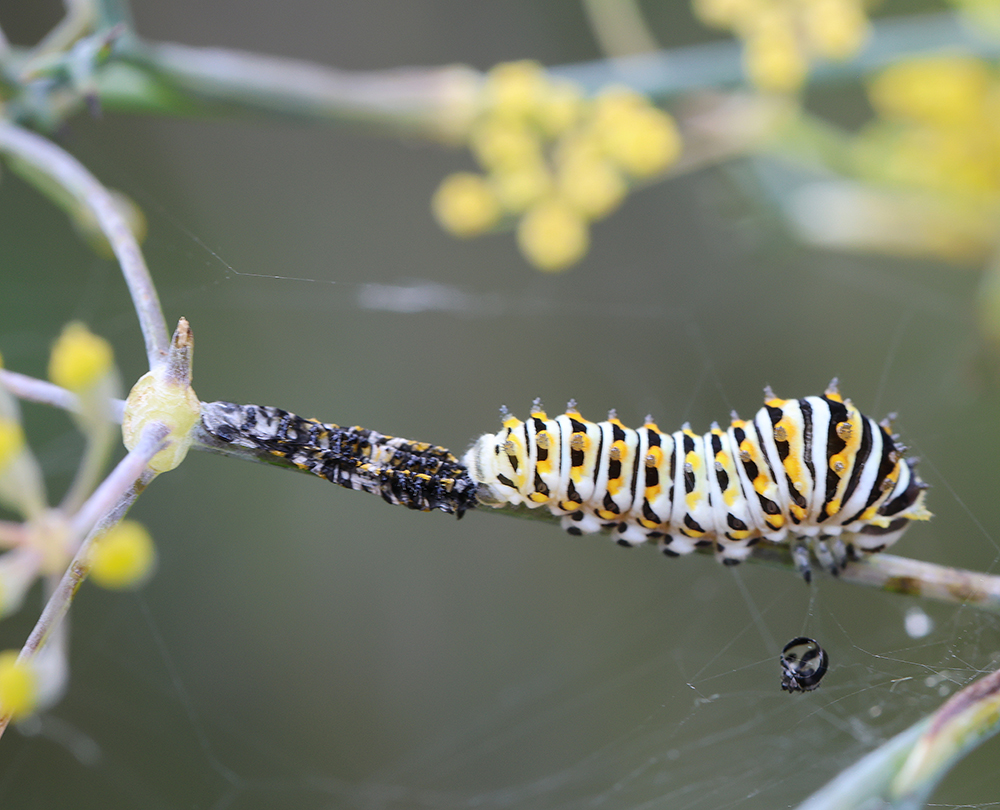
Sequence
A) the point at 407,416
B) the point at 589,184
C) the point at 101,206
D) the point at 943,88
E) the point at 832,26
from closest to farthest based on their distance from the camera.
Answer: the point at 101,206 → the point at 832,26 → the point at 589,184 → the point at 943,88 → the point at 407,416

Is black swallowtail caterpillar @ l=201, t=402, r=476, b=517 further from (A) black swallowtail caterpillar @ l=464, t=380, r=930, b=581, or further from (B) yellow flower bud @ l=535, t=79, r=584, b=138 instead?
(B) yellow flower bud @ l=535, t=79, r=584, b=138

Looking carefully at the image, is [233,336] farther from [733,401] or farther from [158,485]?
[733,401]

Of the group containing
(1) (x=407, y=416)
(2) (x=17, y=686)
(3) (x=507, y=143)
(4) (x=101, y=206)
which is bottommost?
(2) (x=17, y=686)

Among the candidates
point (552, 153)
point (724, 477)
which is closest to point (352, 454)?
point (724, 477)

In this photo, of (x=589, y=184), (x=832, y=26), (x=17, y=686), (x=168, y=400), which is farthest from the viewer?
(x=589, y=184)

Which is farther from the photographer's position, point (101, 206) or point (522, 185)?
point (522, 185)

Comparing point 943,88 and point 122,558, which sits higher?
point 943,88

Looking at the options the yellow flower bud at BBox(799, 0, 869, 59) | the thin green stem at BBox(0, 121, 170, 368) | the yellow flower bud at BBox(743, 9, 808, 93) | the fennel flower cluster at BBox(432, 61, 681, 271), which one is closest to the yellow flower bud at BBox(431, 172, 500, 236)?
the fennel flower cluster at BBox(432, 61, 681, 271)

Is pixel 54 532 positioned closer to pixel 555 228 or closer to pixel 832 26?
pixel 555 228
